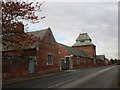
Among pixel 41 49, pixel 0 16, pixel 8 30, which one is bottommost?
Answer: pixel 41 49

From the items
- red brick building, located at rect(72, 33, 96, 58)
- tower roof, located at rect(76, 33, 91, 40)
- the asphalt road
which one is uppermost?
tower roof, located at rect(76, 33, 91, 40)

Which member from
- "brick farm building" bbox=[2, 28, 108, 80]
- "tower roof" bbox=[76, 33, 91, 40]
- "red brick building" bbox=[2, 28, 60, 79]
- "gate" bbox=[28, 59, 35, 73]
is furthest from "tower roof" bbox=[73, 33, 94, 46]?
"gate" bbox=[28, 59, 35, 73]

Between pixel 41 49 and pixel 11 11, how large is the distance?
10.9m

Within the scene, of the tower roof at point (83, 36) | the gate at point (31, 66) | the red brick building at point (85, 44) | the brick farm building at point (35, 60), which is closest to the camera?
the brick farm building at point (35, 60)

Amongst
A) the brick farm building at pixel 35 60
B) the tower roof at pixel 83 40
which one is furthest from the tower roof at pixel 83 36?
the brick farm building at pixel 35 60

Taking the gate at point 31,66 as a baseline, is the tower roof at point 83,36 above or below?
above

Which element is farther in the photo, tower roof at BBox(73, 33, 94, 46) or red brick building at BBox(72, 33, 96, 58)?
tower roof at BBox(73, 33, 94, 46)

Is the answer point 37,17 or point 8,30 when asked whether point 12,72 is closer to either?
point 8,30

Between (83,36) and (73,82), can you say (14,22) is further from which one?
(83,36)

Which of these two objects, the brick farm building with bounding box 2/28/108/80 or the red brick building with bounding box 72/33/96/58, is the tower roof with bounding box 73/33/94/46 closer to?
the red brick building with bounding box 72/33/96/58

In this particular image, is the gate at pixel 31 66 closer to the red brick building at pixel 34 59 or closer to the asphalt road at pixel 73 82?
the red brick building at pixel 34 59

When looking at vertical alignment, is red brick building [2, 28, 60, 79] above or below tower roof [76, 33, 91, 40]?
below

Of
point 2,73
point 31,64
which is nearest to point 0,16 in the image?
point 2,73

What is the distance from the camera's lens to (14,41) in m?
15.4
